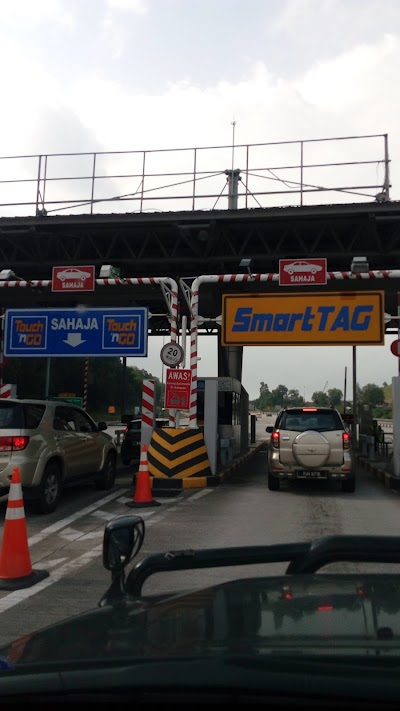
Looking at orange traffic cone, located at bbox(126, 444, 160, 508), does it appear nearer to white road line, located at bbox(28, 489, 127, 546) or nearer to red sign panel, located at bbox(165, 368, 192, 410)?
white road line, located at bbox(28, 489, 127, 546)

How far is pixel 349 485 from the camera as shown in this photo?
37.5 ft

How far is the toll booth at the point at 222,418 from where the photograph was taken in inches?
507

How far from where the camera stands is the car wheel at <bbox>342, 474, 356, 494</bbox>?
11375mm

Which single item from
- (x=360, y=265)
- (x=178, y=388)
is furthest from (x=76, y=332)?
(x=360, y=265)

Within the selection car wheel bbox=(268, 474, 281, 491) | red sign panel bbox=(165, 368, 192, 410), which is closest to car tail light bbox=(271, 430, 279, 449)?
car wheel bbox=(268, 474, 281, 491)

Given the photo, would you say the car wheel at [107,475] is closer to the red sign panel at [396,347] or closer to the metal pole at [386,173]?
the red sign panel at [396,347]

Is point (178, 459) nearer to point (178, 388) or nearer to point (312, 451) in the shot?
point (178, 388)

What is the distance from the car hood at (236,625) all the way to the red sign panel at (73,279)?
40.9 ft

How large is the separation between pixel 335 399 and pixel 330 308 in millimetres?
A: 140319

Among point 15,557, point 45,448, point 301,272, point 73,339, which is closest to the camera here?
point 15,557

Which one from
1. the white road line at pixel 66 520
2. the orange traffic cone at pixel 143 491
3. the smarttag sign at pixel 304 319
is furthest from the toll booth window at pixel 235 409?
the orange traffic cone at pixel 143 491

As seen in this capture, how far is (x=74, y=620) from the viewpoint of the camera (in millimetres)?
2113

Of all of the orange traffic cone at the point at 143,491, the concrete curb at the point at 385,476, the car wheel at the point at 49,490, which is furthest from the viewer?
the concrete curb at the point at 385,476

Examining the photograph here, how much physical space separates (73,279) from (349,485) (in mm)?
8049
